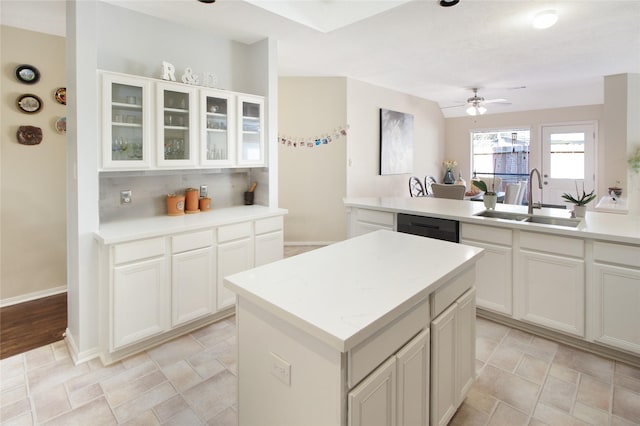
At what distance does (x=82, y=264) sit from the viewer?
2391mm

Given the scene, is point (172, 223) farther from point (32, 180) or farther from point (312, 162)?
point (312, 162)

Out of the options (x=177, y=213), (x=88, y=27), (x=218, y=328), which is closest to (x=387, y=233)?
(x=218, y=328)

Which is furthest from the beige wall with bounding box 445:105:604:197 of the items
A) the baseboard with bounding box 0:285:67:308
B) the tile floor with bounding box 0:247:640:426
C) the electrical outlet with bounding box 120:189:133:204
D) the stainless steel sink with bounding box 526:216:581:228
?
the baseboard with bounding box 0:285:67:308

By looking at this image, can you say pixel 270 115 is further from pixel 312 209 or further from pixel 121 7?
pixel 312 209

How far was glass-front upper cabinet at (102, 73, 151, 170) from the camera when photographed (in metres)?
2.48

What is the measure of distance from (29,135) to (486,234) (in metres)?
4.25

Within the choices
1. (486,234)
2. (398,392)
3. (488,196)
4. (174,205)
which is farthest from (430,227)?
(174,205)

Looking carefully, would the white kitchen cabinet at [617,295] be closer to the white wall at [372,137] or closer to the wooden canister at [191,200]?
the wooden canister at [191,200]

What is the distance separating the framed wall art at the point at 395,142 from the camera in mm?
6070

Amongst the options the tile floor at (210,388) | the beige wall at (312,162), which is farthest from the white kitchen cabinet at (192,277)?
the beige wall at (312,162)

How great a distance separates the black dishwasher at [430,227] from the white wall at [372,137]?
7.50 feet

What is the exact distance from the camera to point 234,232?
301 cm

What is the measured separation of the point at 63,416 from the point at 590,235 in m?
3.29

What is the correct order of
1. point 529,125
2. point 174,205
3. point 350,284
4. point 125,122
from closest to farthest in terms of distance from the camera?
point 350,284 < point 125,122 < point 174,205 < point 529,125
